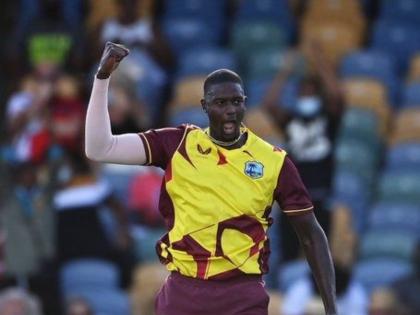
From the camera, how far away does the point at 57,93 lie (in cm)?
1334

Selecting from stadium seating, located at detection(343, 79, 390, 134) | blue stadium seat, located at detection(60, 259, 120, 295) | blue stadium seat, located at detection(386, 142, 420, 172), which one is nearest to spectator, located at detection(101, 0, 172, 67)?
stadium seating, located at detection(343, 79, 390, 134)

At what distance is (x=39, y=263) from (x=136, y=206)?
3.05 feet

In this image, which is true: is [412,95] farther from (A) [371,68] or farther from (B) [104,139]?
(B) [104,139]

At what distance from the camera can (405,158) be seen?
42.2 feet

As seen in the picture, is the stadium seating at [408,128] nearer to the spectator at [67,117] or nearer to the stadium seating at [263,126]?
the stadium seating at [263,126]

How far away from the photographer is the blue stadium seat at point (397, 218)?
12180 mm

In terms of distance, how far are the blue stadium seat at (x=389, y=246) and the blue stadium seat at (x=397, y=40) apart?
2732 millimetres

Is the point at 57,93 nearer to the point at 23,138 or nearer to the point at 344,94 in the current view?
the point at 23,138

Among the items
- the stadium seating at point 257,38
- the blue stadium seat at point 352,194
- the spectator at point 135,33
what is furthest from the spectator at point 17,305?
the stadium seating at point 257,38

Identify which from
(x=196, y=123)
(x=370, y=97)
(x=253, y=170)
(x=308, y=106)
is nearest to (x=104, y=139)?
(x=253, y=170)

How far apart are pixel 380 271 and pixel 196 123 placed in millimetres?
2420

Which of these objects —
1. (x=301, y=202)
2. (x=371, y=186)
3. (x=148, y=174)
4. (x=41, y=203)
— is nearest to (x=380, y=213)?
(x=371, y=186)

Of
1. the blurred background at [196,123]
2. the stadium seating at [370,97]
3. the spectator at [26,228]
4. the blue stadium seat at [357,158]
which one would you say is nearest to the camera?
the blurred background at [196,123]

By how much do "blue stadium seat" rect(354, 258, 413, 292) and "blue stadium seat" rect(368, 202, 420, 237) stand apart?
1.53ft
